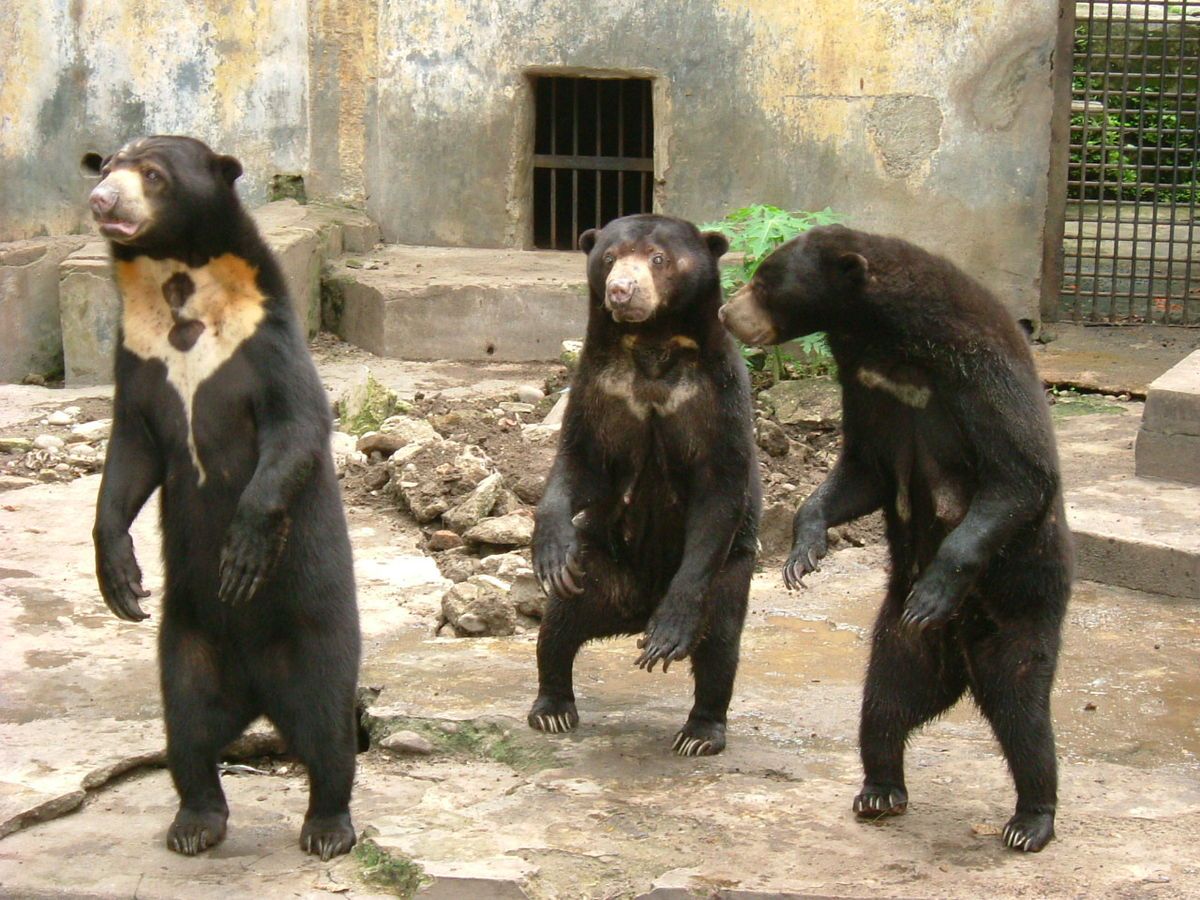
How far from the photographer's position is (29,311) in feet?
33.7

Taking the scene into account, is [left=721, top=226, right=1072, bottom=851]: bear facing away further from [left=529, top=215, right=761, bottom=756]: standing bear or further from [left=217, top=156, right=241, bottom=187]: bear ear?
[left=217, top=156, right=241, bottom=187]: bear ear

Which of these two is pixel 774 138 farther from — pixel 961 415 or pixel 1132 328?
pixel 961 415

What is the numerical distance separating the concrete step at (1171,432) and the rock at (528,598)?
3077 mm

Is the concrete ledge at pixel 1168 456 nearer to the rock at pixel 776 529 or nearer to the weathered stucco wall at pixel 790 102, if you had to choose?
the rock at pixel 776 529

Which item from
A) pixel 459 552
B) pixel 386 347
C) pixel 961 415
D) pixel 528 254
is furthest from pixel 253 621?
pixel 528 254

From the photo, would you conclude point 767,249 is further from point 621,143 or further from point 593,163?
point 621,143

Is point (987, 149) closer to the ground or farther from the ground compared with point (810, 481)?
farther from the ground

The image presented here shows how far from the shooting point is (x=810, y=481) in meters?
7.78

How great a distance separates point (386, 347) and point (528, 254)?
1.32 metres

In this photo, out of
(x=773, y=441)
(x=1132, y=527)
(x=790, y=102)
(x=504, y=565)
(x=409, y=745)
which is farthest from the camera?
(x=790, y=102)

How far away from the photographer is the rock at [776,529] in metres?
7.05

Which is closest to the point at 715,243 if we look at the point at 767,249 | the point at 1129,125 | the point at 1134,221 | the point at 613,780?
the point at 613,780

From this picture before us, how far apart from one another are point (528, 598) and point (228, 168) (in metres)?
2.36

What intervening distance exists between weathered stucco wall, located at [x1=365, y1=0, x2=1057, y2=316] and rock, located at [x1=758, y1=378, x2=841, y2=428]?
2.45 metres
